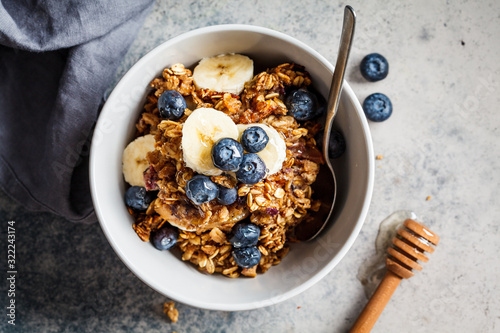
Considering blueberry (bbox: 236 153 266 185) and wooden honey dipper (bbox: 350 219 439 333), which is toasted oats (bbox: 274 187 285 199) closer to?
blueberry (bbox: 236 153 266 185)

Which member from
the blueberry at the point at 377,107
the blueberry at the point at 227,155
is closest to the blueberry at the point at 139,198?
the blueberry at the point at 227,155

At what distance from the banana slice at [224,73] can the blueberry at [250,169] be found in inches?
13.2

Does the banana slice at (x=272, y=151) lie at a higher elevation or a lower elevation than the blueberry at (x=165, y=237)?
higher

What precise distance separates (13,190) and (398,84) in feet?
5.39

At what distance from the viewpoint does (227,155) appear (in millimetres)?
1236

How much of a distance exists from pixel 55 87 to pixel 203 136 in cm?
86

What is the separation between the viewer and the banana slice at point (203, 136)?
1.33 metres

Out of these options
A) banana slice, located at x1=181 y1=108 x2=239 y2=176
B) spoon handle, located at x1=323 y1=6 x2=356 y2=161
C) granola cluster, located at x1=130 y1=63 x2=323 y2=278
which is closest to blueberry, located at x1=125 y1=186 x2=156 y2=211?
granola cluster, located at x1=130 y1=63 x2=323 y2=278

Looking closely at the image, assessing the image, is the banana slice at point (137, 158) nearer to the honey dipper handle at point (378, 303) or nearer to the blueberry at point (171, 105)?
the blueberry at point (171, 105)

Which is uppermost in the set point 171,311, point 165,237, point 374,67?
point 374,67

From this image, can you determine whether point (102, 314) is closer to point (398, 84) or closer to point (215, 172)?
point (215, 172)

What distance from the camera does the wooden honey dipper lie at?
1.74m

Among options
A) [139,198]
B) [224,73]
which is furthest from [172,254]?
[224,73]

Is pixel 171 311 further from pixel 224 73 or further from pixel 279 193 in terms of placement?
pixel 224 73
